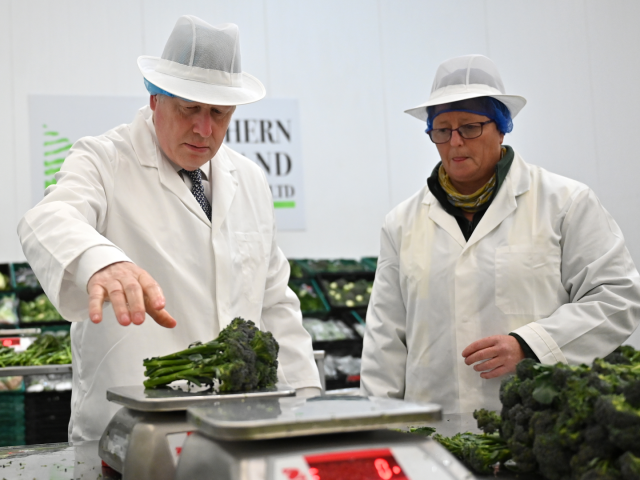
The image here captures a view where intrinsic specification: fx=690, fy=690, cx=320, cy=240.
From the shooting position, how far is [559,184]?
7.94ft

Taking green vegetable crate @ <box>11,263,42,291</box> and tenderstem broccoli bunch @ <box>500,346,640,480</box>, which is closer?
tenderstem broccoli bunch @ <box>500,346,640,480</box>

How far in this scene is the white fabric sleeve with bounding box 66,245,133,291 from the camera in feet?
4.53

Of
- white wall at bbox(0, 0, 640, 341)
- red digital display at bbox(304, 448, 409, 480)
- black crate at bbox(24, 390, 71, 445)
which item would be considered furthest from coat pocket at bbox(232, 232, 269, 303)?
white wall at bbox(0, 0, 640, 341)

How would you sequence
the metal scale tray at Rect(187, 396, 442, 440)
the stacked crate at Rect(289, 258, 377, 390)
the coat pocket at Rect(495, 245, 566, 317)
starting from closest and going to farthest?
the metal scale tray at Rect(187, 396, 442, 440) < the coat pocket at Rect(495, 245, 566, 317) < the stacked crate at Rect(289, 258, 377, 390)

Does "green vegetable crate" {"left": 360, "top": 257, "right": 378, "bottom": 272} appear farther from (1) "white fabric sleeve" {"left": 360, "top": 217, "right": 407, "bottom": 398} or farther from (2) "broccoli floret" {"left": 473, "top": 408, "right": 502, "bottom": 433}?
(2) "broccoli floret" {"left": 473, "top": 408, "right": 502, "bottom": 433}

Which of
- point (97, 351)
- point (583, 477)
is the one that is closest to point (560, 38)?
point (97, 351)

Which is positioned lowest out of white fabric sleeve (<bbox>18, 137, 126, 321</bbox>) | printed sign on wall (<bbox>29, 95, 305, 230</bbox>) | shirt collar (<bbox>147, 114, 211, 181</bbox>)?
white fabric sleeve (<bbox>18, 137, 126, 321</bbox>)

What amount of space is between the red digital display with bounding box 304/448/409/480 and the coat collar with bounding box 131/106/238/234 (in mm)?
1222

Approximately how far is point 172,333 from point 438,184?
3.95ft

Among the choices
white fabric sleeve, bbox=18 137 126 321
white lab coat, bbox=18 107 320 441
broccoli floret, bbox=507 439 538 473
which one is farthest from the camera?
white lab coat, bbox=18 107 320 441

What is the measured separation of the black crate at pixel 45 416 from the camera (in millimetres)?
3504

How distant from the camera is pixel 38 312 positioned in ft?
15.5

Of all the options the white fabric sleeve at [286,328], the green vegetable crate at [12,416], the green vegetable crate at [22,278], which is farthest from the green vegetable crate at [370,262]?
the white fabric sleeve at [286,328]

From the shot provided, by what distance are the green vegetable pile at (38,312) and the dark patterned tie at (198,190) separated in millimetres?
2840
